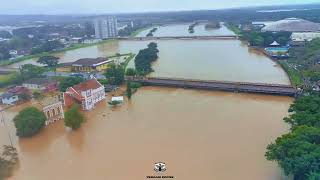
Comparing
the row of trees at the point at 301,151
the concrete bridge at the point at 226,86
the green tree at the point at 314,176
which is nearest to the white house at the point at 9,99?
the concrete bridge at the point at 226,86

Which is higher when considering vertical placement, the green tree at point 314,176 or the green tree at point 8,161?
the green tree at point 314,176

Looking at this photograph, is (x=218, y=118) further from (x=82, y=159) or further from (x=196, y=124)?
(x=82, y=159)

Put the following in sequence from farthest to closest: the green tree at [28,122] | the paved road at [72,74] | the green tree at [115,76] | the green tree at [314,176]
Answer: the paved road at [72,74]
the green tree at [115,76]
the green tree at [28,122]
the green tree at [314,176]

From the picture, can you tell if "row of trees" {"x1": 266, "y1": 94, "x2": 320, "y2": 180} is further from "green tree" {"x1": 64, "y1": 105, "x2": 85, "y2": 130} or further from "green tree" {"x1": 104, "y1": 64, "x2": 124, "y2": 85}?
"green tree" {"x1": 104, "y1": 64, "x2": 124, "y2": 85}

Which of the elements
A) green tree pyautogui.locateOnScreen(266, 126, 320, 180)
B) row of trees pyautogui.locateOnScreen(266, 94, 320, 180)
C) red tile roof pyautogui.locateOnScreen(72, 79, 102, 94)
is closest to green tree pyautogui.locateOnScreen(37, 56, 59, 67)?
red tile roof pyautogui.locateOnScreen(72, 79, 102, 94)

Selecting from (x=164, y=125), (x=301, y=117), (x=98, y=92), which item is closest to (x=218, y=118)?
(x=164, y=125)

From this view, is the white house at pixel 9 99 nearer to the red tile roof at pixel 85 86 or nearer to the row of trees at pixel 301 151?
the red tile roof at pixel 85 86

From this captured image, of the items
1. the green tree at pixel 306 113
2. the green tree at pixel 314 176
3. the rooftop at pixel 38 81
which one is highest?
the green tree at pixel 306 113
